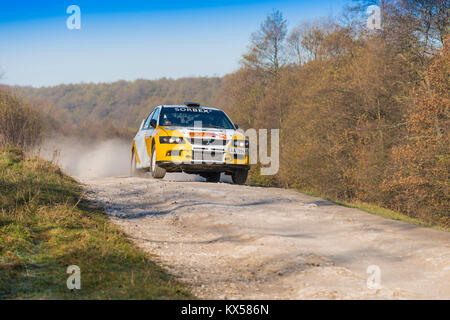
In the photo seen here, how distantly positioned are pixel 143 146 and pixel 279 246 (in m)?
9.42

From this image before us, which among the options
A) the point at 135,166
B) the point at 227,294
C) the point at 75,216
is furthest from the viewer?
the point at 135,166

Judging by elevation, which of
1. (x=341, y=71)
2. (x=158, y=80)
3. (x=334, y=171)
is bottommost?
(x=334, y=171)

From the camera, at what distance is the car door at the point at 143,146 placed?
15.5 metres

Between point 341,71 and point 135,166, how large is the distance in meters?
17.2

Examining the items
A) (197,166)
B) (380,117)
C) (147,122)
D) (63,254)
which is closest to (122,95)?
(380,117)

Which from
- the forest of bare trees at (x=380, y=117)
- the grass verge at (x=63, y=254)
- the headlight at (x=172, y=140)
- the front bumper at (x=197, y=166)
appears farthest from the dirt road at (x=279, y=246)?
the forest of bare trees at (x=380, y=117)

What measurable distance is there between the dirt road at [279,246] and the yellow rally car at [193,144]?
2.28 m

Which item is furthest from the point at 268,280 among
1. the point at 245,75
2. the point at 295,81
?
the point at 245,75

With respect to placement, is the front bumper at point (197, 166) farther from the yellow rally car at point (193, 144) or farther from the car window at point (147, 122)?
the car window at point (147, 122)

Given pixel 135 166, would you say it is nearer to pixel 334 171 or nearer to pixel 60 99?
pixel 334 171

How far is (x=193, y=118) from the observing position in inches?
596

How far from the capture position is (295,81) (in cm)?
4109
